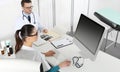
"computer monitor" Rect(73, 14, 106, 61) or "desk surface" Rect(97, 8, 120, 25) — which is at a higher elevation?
"computer monitor" Rect(73, 14, 106, 61)

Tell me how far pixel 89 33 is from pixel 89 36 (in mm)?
32

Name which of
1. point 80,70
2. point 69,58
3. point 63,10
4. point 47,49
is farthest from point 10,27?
point 80,70

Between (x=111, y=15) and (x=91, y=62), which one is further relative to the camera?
(x=111, y=15)

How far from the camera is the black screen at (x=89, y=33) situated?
6.71ft

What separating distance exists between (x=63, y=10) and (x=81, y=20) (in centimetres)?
225

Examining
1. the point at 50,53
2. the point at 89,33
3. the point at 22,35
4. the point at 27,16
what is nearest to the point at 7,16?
the point at 27,16

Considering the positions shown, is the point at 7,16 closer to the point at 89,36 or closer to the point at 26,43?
the point at 26,43

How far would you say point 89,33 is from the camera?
2.19 metres

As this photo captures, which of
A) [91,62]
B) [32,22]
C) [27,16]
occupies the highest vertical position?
[27,16]

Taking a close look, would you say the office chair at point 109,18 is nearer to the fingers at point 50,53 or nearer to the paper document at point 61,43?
the paper document at point 61,43

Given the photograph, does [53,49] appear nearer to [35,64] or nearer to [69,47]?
[69,47]

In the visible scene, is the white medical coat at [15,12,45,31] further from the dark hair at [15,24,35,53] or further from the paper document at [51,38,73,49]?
the dark hair at [15,24,35,53]

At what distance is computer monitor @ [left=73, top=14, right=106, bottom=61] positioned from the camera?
2025 mm

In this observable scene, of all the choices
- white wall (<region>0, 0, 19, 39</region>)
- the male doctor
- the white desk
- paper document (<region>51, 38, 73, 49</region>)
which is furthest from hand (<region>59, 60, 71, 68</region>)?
white wall (<region>0, 0, 19, 39</region>)
